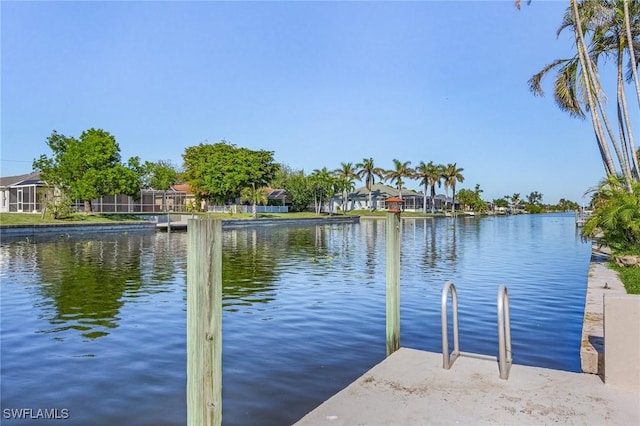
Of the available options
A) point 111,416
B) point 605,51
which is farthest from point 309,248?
point 111,416

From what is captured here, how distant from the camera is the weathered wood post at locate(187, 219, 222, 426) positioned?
11.5 ft

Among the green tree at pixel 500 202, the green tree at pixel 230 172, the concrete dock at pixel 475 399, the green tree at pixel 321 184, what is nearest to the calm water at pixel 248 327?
the concrete dock at pixel 475 399

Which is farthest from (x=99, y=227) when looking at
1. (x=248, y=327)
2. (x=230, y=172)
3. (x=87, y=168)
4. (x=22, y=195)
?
(x=248, y=327)

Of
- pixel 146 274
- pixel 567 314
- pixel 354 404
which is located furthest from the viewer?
pixel 146 274

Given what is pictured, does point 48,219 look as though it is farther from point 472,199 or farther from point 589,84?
point 472,199

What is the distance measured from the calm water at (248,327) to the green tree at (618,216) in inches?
66.6

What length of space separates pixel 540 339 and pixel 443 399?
4.75 m

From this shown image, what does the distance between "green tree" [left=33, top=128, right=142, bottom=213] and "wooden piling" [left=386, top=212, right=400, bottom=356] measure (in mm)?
41989

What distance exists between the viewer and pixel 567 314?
1072 centimetres

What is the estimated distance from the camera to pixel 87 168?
1772 inches

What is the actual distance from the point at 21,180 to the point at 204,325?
186ft

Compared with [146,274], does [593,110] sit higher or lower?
higher

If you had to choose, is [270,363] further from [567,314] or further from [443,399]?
[567,314]

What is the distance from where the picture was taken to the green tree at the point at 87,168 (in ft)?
144
